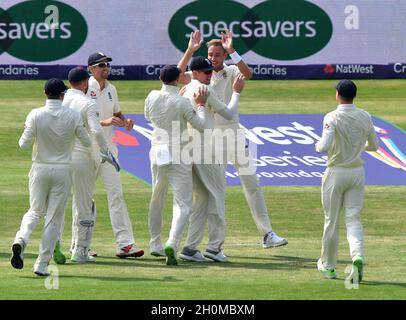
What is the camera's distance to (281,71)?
1085 inches

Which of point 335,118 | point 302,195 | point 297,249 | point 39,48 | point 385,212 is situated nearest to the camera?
point 335,118

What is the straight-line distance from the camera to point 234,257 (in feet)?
45.9

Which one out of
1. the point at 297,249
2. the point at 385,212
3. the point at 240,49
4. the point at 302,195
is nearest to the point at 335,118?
the point at 297,249

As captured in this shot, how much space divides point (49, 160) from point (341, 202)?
3069mm

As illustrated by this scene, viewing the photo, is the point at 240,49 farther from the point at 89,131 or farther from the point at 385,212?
the point at 89,131

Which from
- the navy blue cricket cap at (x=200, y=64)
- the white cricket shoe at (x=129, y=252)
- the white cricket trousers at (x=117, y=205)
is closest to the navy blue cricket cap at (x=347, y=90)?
the navy blue cricket cap at (x=200, y=64)

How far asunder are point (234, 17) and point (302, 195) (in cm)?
954

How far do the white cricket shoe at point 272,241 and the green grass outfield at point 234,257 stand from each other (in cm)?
11

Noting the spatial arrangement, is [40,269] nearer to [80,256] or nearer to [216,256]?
[80,256]

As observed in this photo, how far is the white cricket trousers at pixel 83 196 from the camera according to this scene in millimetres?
13516

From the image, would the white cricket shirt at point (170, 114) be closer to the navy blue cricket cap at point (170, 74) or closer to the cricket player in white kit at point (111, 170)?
the navy blue cricket cap at point (170, 74)

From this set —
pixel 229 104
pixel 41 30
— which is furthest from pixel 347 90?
pixel 41 30

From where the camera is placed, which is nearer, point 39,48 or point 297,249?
point 297,249

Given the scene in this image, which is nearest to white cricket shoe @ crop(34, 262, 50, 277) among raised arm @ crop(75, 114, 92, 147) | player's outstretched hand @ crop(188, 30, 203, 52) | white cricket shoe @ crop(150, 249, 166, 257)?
raised arm @ crop(75, 114, 92, 147)
